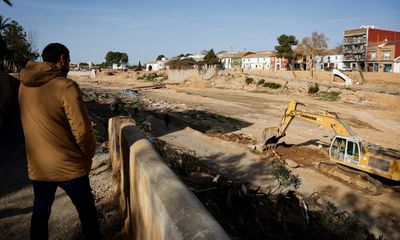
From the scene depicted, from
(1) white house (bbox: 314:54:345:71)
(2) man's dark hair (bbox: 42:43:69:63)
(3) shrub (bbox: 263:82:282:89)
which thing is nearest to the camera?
(2) man's dark hair (bbox: 42:43:69:63)

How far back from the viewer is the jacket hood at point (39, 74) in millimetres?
2988

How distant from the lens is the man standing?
117 inches

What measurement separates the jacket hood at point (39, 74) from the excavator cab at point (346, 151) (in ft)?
37.2

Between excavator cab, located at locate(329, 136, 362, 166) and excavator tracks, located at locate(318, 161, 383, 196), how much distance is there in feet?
1.13

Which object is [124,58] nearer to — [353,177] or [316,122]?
[316,122]

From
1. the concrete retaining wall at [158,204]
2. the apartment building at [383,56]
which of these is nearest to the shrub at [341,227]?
the concrete retaining wall at [158,204]

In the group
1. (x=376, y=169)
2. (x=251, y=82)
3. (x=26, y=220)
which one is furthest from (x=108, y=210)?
(x=251, y=82)

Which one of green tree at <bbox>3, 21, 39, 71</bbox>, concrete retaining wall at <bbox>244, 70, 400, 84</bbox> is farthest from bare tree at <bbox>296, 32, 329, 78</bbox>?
green tree at <bbox>3, 21, 39, 71</bbox>

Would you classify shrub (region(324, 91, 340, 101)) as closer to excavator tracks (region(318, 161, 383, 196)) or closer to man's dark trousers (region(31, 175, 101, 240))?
excavator tracks (region(318, 161, 383, 196))

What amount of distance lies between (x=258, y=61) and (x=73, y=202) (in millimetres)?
98671

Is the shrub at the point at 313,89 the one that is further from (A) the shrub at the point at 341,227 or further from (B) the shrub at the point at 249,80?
(A) the shrub at the point at 341,227

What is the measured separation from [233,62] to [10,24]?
77.3 m

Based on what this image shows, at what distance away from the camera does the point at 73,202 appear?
10.9ft

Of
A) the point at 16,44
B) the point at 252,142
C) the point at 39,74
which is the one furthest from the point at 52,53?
the point at 16,44
